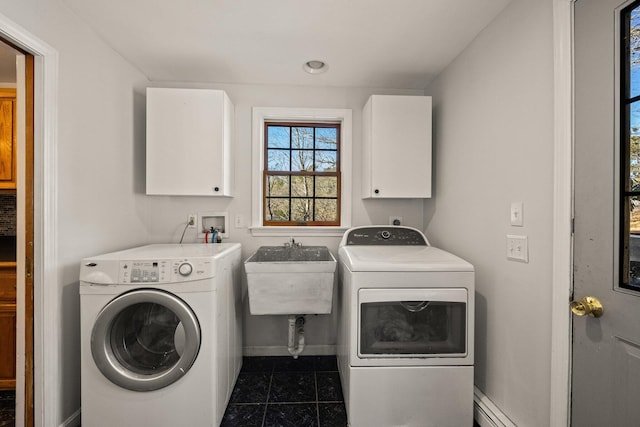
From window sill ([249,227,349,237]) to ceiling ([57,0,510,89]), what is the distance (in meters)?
1.23

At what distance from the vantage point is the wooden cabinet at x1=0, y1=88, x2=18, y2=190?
2016mm

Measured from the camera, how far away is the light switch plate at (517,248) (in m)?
1.36

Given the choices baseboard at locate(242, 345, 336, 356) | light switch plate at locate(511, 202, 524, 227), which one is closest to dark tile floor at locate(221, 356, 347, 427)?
baseboard at locate(242, 345, 336, 356)

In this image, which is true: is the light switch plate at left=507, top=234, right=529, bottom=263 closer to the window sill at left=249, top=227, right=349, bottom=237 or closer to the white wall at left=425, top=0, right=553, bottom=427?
the white wall at left=425, top=0, right=553, bottom=427

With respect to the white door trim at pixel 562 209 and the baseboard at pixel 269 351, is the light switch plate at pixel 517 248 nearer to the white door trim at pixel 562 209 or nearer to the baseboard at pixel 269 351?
the white door trim at pixel 562 209

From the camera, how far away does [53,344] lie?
1.46 m

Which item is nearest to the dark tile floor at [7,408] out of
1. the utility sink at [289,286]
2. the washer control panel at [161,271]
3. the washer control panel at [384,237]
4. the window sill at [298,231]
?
the washer control panel at [161,271]

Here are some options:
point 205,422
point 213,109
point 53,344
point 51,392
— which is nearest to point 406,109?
point 213,109

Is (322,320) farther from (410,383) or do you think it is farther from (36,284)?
(36,284)

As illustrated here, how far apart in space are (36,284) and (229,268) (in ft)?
3.08

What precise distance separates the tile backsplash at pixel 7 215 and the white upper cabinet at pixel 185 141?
1.31m

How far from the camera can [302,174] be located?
254 centimetres

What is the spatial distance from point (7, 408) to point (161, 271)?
142cm

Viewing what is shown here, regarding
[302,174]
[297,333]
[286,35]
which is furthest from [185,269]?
[286,35]
